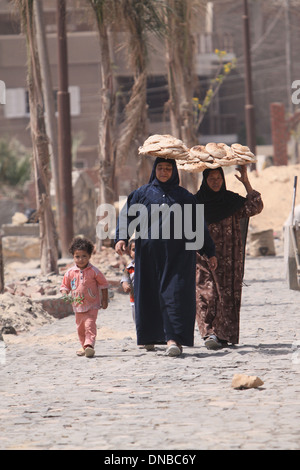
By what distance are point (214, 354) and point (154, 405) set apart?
85.9 inches

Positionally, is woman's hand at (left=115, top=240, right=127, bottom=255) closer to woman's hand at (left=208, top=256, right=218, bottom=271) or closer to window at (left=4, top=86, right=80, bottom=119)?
woman's hand at (left=208, top=256, right=218, bottom=271)

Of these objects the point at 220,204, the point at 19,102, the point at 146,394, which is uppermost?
the point at 19,102

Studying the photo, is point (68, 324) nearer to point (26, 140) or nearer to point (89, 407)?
point (89, 407)

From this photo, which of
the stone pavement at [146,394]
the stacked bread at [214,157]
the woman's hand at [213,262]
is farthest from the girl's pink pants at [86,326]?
the stacked bread at [214,157]

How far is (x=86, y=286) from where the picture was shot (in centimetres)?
867

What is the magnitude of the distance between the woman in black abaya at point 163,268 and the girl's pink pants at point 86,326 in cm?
39

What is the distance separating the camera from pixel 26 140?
44219 millimetres

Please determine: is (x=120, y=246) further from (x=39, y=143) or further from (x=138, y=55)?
(x=138, y=55)

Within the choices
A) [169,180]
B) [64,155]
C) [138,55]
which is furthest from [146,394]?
[64,155]

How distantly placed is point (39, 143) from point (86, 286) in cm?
626

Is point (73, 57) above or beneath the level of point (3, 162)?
above

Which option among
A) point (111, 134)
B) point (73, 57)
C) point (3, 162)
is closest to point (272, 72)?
point (73, 57)

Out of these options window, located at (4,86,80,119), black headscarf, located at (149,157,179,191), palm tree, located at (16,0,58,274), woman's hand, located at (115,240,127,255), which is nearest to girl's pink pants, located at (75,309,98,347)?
woman's hand, located at (115,240,127,255)

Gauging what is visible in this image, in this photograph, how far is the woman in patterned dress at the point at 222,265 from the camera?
8.86m
